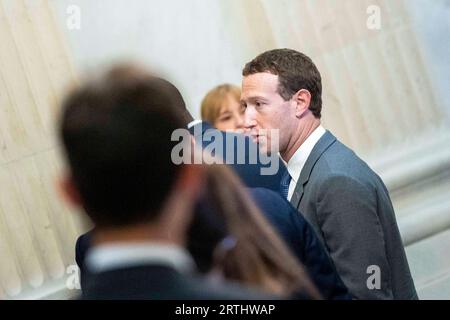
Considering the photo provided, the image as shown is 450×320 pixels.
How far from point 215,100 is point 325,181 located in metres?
1.52

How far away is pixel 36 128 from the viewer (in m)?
4.38

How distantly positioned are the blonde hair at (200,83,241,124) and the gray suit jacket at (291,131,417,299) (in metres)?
1.36

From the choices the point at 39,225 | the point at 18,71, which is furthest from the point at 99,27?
the point at 39,225

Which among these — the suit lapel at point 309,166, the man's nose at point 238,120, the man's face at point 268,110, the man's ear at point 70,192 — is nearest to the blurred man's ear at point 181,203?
the man's ear at point 70,192

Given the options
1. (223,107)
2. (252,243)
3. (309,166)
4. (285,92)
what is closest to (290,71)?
(285,92)

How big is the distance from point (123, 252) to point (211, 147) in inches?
69.5

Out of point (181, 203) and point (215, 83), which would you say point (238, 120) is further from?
point (181, 203)

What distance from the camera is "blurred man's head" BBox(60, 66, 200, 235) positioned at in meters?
1.59

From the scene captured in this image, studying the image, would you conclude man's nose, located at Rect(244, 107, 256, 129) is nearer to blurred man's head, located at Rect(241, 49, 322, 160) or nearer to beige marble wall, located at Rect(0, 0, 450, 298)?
blurred man's head, located at Rect(241, 49, 322, 160)

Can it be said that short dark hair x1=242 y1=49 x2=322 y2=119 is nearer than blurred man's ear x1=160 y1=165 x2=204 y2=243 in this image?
No

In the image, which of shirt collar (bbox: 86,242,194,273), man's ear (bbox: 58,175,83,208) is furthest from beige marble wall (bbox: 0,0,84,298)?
shirt collar (bbox: 86,242,194,273)

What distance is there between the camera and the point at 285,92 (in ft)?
10.3

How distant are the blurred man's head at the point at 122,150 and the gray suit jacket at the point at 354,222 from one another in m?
1.28

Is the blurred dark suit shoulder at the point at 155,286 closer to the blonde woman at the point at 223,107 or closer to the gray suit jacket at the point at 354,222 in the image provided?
the gray suit jacket at the point at 354,222
